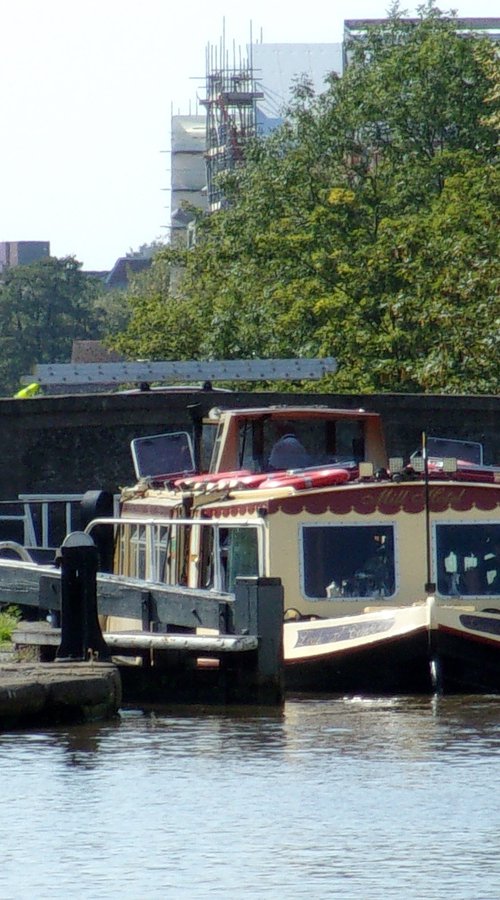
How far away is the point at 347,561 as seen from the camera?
18391mm

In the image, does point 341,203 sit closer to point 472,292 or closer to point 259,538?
point 472,292

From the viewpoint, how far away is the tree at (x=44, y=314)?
15162 centimetres

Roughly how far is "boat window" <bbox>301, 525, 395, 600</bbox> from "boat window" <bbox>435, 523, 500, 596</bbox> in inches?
18.0

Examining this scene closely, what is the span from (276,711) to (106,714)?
1.69m

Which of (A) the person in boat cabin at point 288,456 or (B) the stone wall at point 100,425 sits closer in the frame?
(A) the person in boat cabin at point 288,456

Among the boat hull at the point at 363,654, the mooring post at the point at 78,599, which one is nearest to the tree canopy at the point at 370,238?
the boat hull at the point at 363,654

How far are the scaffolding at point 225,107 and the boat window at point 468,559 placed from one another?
93088 mm

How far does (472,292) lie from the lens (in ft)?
111

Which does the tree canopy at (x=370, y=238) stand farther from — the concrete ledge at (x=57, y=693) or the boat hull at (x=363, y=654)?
the concrete ledge at (x=57, y=693)

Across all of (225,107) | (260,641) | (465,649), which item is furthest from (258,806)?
(225,107)

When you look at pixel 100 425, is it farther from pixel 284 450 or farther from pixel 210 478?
pixel 210 478

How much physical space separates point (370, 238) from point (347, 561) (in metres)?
31.7

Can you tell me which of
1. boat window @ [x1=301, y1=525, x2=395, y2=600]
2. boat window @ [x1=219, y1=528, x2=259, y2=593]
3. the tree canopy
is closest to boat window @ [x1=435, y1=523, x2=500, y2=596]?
boat window @ [x1=301, y1=525, x2=395, y2=600]

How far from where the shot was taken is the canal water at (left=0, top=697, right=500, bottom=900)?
32.6 ft
